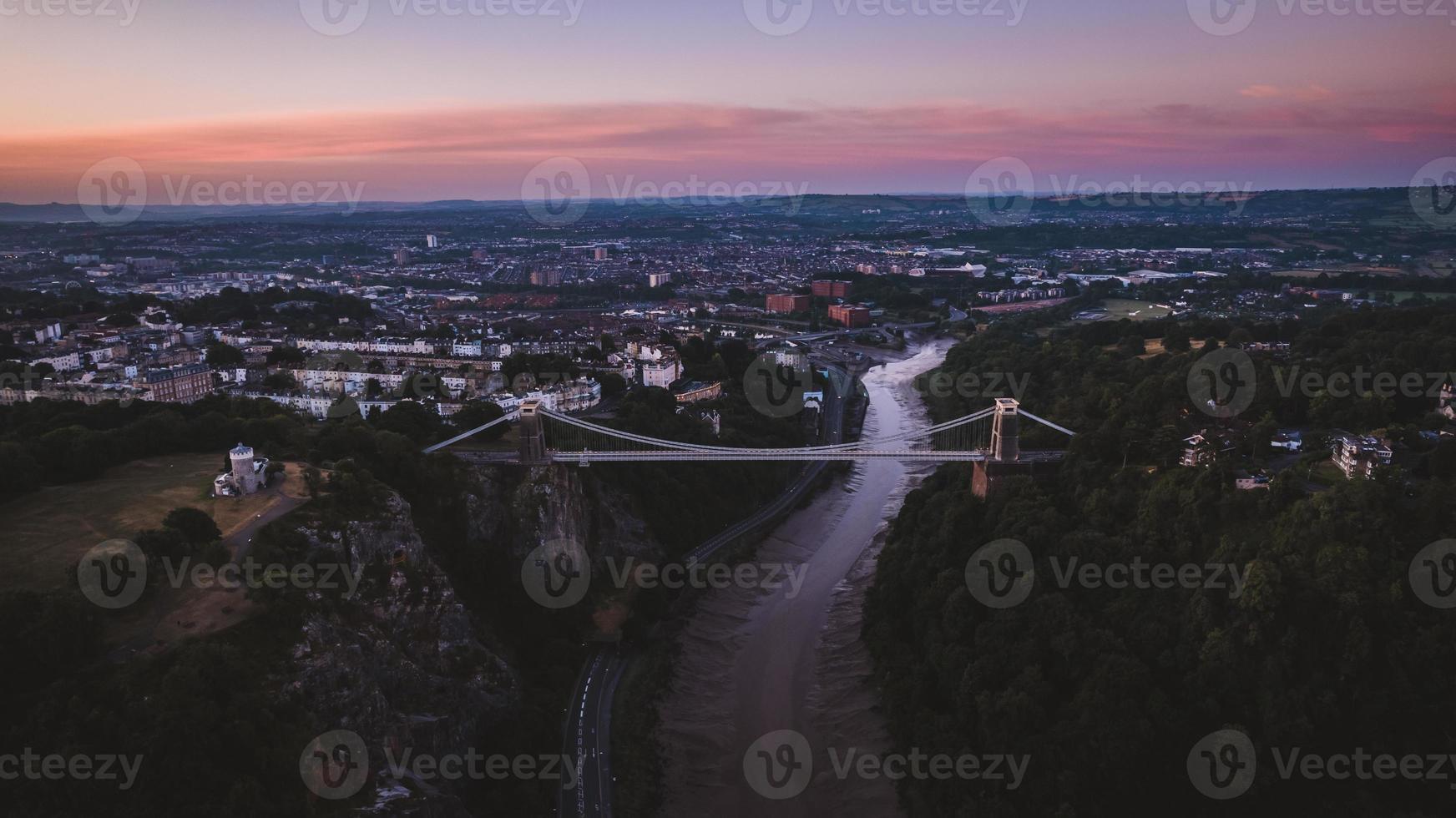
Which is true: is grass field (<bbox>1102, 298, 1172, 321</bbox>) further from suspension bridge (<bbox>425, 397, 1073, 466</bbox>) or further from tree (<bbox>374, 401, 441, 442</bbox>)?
tree (<bbox>374, 401, 441, 442</bbox>)

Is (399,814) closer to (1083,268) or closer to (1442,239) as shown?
(1083,268)

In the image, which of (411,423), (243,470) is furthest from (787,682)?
(243,470)

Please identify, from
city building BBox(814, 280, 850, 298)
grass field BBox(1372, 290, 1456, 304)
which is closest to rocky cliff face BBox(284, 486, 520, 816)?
grass field BBox(1372, 290, 1456, 304)

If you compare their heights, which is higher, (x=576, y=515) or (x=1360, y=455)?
(x=1360, y=455)

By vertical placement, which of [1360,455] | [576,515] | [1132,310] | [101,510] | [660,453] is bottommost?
[576,515]

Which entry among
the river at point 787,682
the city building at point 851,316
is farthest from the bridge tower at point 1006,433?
the city building at point 851,316

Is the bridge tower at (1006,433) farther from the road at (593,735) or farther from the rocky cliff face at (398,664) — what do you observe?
the rocky cliff face at (398,664)

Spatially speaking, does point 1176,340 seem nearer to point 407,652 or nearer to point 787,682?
point 787,682
